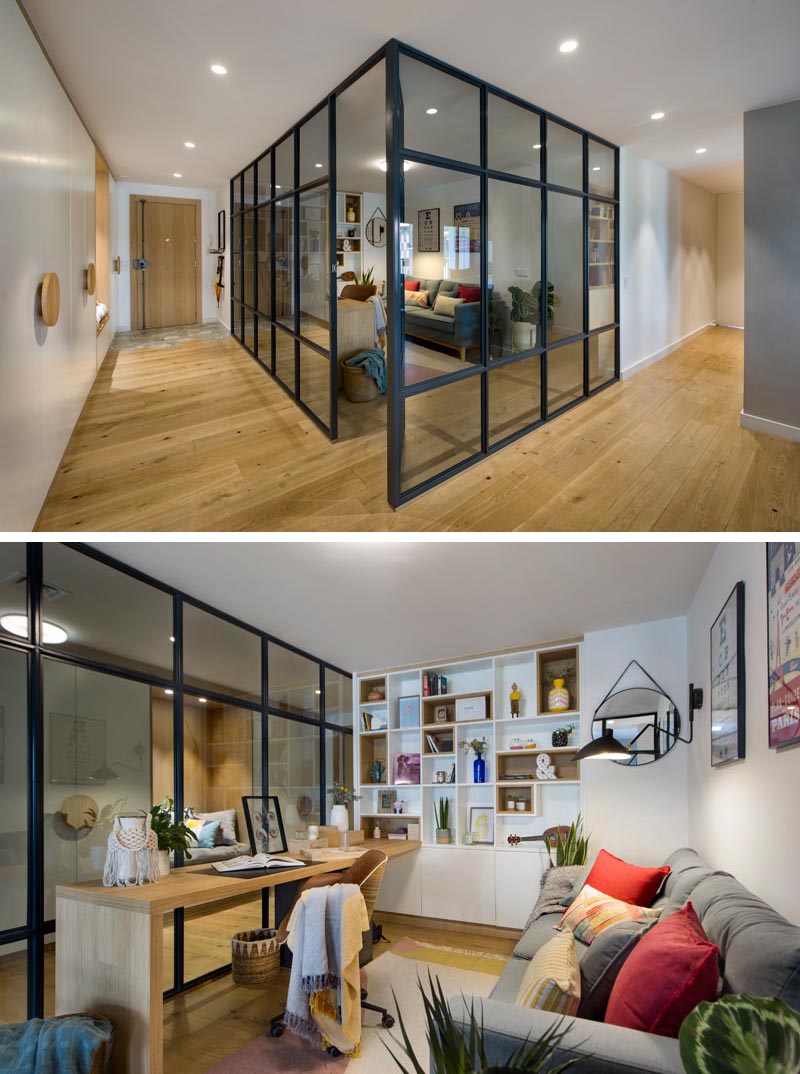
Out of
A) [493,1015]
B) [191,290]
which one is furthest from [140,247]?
[493,1015]

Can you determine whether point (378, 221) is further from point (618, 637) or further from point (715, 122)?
point (618, 637)

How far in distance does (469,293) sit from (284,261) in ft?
8.04

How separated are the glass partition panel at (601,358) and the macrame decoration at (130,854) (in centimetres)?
511

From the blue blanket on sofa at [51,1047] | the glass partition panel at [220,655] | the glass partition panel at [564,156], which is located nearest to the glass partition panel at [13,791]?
the blue blanket on sofa at [51,1047]

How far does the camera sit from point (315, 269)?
5508mm

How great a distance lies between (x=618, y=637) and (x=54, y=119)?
515 cm

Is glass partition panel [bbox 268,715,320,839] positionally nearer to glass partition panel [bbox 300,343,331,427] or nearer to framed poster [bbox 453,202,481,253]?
glass partition panel [bbox 300,343,331,427]

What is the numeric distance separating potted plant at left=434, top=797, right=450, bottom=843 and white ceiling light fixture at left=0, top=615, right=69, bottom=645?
4.08m

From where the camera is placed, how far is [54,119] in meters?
4.46

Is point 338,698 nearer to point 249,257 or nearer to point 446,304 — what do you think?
point 446,304

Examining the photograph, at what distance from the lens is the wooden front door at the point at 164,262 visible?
10016 millimetres

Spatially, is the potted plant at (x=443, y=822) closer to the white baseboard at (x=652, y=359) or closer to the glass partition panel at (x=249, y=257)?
the white baseboard at (x=652, y=359)

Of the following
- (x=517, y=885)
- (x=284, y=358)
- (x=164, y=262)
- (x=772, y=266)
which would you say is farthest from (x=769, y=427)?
(x=164, y=262)

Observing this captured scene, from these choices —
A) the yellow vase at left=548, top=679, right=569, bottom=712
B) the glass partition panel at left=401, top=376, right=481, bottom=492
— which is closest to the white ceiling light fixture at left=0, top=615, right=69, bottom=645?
the glass partition panel at left=401, top=376, right=481, bottom=492
